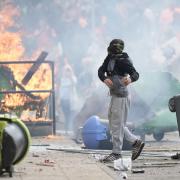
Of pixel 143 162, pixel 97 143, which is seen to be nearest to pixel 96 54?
pixel 97 143

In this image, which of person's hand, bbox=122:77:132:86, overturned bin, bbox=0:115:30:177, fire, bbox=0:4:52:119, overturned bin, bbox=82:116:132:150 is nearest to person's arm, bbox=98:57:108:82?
person's hand, bbox=122:77:132:86

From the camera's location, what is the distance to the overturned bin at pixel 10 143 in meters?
8.25

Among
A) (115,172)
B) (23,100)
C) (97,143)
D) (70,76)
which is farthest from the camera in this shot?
(70,76)

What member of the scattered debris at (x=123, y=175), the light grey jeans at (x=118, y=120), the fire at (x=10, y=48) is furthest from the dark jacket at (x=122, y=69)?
the fire at (x=10, y=48)

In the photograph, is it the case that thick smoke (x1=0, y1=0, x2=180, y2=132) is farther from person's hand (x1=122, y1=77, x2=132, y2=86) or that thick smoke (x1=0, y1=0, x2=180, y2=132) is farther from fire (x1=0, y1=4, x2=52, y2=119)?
person's hand (x1=122, y1=77, x2=132, y2=86)

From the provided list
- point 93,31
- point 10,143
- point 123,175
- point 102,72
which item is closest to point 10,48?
point 93,31

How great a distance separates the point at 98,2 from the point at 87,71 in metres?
7.46

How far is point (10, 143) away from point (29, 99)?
30.4ft

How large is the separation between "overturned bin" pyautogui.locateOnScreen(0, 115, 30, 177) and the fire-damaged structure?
8.43 m

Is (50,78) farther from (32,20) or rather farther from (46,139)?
(32,20)

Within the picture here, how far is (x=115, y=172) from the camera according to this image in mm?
9188

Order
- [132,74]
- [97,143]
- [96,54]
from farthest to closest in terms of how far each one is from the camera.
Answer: [96,54] < [97,143] < [132,74]

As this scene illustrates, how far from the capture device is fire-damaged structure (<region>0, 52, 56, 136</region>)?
17.2m

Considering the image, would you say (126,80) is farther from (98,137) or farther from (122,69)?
(98,137)
